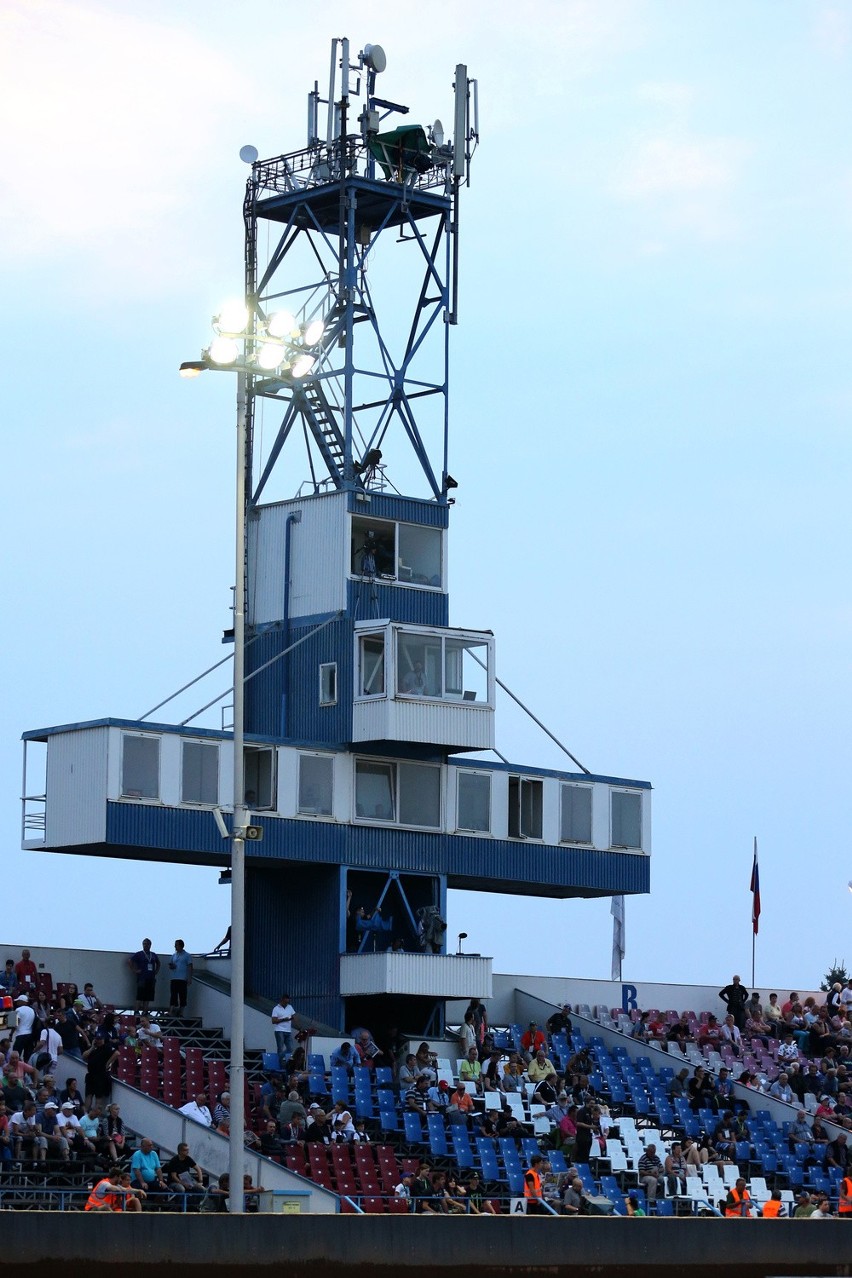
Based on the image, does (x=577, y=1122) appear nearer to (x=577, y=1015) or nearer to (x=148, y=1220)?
(x=577, y=1015)

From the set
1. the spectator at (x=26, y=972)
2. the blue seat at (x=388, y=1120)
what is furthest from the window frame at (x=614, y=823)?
the spectator at (x=26, y=972)

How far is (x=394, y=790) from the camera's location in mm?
48781

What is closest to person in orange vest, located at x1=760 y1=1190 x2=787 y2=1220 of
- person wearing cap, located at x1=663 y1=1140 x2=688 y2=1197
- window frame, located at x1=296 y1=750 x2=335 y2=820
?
person wearing cap, located at x1=663 y1=1140 x2=688 y2=1197

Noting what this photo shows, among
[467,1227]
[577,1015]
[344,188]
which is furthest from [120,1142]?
[344,188]

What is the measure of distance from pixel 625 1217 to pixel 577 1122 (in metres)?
8.54

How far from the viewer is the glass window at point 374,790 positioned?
48281 millimetres

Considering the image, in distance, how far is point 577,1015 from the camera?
52750 millimetres

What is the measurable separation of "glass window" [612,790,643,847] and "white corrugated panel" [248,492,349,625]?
7976mm

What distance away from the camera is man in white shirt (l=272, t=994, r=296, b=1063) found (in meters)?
45.0

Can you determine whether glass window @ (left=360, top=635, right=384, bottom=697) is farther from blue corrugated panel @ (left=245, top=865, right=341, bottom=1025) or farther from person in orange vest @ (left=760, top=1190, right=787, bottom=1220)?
person in orange vest @ (left=760, top=1190, right=787, bottom=1220)

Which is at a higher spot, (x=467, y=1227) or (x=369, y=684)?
(x=369, y=684)

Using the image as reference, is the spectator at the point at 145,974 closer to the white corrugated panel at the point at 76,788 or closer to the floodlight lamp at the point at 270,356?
the white corrugated panel at the point at 76,788

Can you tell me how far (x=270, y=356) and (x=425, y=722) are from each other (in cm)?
1402

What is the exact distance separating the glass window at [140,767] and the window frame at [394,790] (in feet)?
14.8
